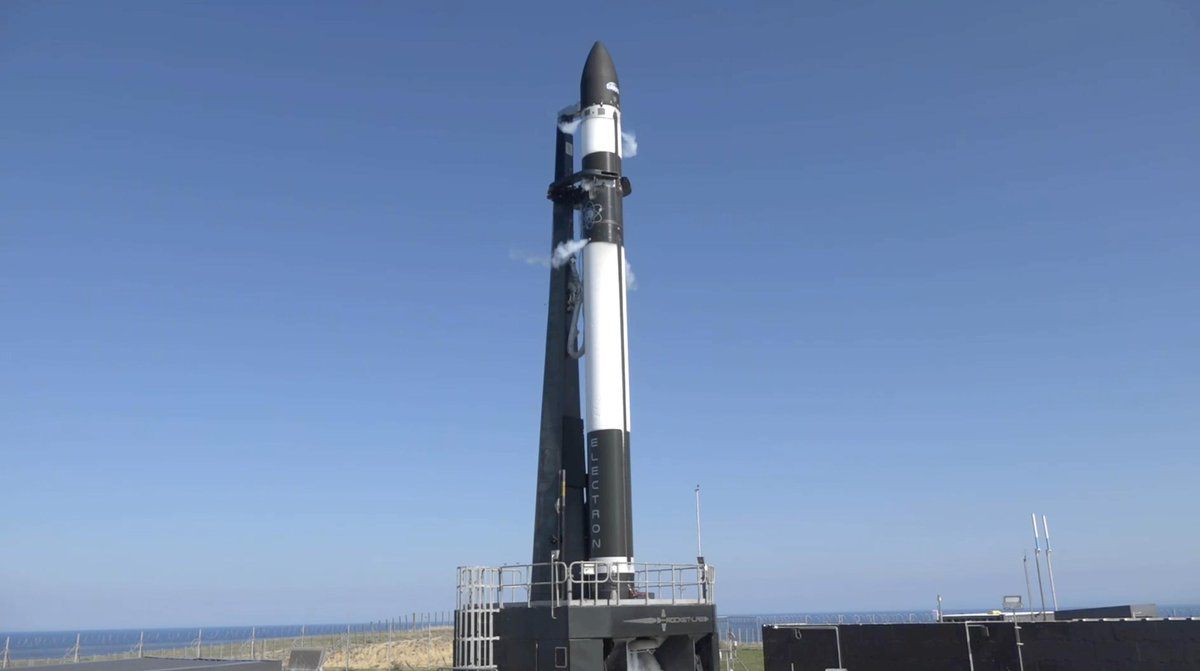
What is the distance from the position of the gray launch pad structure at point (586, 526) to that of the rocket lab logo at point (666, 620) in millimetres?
45

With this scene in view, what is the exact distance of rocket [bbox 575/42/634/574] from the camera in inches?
1137

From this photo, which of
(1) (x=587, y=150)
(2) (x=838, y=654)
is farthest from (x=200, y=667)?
(2) (x=838, y=654)

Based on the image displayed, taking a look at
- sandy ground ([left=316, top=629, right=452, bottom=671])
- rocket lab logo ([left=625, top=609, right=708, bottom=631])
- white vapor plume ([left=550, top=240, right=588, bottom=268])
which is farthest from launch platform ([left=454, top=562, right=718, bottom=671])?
sandy ground ([left=316, top=629, right=452, bottom=671])

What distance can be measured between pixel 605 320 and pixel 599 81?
9.47 m

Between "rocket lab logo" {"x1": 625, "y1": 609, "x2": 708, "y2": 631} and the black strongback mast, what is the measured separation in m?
4.33

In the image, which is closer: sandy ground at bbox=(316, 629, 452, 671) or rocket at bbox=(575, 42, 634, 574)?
rocket at bbox=(575, 42, 634, 574)

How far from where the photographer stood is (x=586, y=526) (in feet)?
98.1

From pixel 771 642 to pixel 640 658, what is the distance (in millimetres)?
14988

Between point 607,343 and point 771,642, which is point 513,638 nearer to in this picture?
point 607,343

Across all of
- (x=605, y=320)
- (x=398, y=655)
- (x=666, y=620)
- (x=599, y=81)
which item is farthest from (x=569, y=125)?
(x=398, y=655)

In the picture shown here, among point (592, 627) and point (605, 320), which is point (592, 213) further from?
point (592, 627)

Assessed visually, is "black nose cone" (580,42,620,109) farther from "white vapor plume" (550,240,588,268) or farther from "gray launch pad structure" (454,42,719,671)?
"white vapor plume" (550,240,588,268)

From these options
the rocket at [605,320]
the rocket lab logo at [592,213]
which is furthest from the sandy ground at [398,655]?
the rocket lab logo at [592,213]

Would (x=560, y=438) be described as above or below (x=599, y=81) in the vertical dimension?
below
